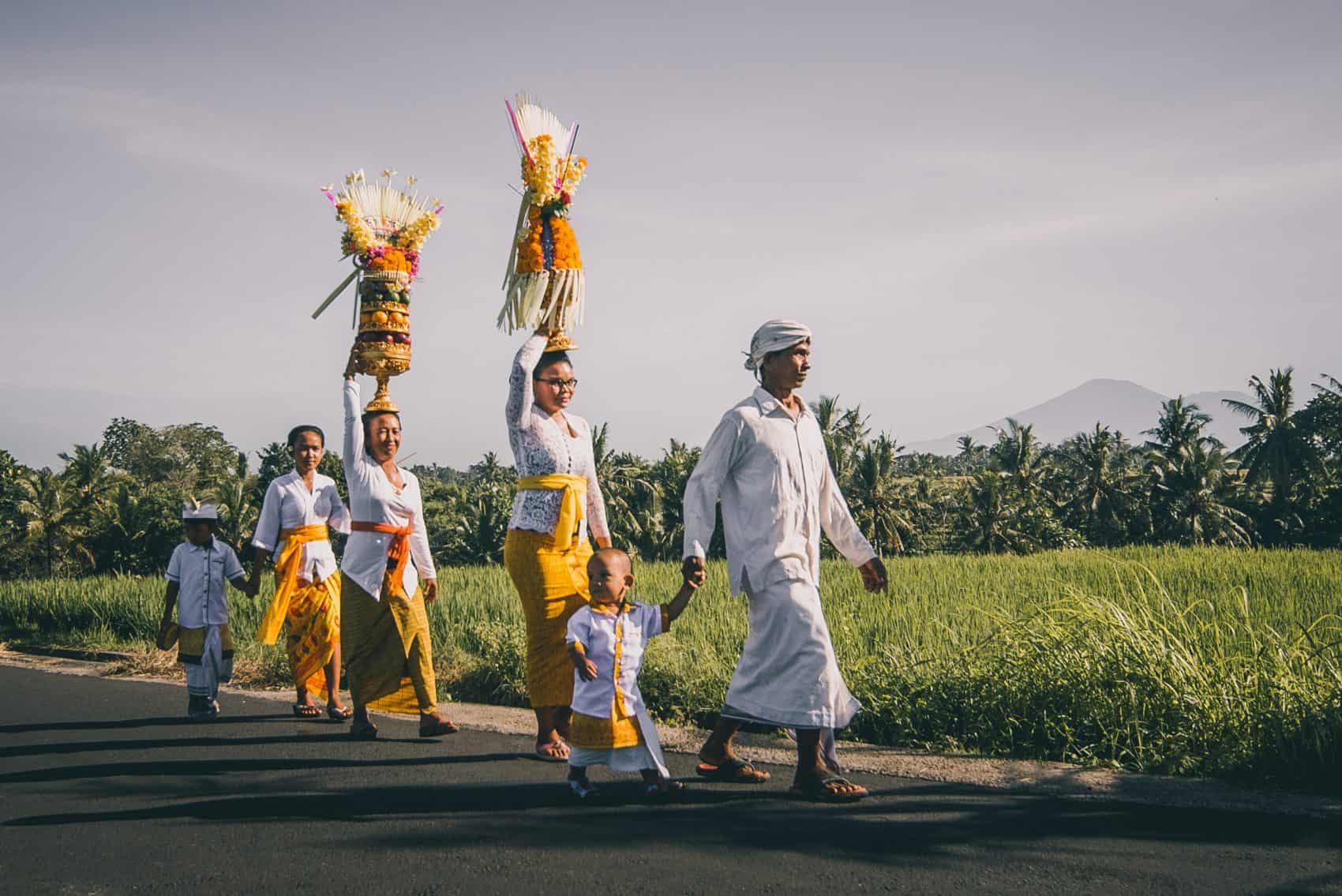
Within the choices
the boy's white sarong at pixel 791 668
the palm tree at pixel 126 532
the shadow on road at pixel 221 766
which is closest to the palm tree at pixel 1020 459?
the palm tree at pixel 126 532

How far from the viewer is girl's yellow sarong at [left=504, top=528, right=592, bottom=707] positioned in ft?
17.2

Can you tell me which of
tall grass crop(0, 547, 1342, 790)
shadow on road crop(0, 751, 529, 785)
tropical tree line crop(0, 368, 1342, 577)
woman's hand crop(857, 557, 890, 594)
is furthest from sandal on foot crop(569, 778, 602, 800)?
tropical tree line crop(0, 368, 1342, 577)

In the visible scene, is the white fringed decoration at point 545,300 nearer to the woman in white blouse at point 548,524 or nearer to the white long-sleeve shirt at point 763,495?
the woman in white blouse at point 548,524

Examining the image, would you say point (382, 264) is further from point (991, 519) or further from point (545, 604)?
point (991, 519)

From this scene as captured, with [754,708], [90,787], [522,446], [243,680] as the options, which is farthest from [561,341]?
[243,680]

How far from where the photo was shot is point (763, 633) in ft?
14.8

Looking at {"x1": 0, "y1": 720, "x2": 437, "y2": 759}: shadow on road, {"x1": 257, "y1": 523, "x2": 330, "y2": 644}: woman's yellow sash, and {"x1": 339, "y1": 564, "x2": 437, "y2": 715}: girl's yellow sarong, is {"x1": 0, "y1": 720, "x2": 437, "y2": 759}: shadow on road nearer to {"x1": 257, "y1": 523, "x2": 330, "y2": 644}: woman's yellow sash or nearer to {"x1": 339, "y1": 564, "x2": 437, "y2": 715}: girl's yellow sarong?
{"x1": 339, "y1": 564, "x2": 437, "y2": 715}: girl's yellow sarong

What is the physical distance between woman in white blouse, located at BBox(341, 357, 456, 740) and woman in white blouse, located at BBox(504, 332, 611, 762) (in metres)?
0.94

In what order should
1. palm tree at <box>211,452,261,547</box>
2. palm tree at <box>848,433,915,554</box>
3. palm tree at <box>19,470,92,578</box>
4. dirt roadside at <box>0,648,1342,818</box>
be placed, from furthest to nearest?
palm tree at <box>848,433,915,554</box>
palm tree at <box>19,470,92,578</box>
palm tree at <box>211,452,261,547</box>
dirt roadside at <box>0,648,1342,818</box>

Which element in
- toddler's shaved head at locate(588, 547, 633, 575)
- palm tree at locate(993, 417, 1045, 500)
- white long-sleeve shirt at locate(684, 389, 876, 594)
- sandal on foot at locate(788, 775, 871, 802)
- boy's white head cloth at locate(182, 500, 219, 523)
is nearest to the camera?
sandal on foot at locate(788, 775, 871, 802)

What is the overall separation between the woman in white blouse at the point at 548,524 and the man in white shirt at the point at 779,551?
0.94 m

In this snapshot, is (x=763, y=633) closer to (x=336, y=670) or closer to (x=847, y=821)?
(x=847, y=821)

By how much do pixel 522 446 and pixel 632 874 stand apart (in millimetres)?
2508

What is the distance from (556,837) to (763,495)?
1.66m
